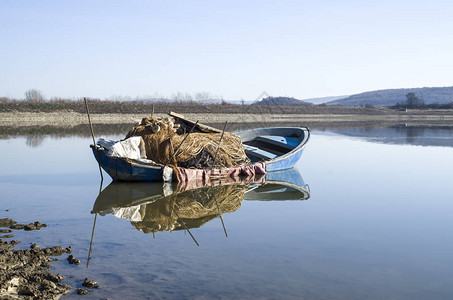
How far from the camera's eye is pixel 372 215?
30.8 feet

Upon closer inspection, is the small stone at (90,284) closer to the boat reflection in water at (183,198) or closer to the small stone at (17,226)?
the boat reflection in water at (183,198)

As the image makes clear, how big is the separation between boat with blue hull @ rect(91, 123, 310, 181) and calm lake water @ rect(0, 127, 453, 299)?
1.94ft

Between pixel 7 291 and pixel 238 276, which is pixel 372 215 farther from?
pixel 7 291

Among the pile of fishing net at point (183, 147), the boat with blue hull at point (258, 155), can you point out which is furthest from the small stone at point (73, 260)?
the pile of fishing net at point (183, 147)

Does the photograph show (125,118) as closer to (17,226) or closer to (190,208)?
(190,208)

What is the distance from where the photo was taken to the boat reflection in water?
890 cm

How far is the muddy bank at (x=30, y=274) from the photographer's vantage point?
16.9 feet

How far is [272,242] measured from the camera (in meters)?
7.55

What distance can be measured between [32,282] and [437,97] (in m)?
199

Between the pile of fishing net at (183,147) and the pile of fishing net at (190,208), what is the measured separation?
1.39m

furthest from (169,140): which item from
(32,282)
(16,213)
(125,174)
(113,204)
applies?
(32,282)

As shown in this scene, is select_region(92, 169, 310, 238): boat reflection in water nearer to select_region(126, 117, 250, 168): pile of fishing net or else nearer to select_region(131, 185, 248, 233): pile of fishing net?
select_region(131, 185, 248, 233): pile of fishing net

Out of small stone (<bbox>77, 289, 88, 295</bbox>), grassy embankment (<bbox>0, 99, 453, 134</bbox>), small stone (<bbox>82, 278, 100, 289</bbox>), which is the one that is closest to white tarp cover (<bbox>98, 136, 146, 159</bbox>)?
small stone (<bbox>82, 278, 100, 289</bbox>)

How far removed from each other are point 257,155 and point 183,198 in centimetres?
535
